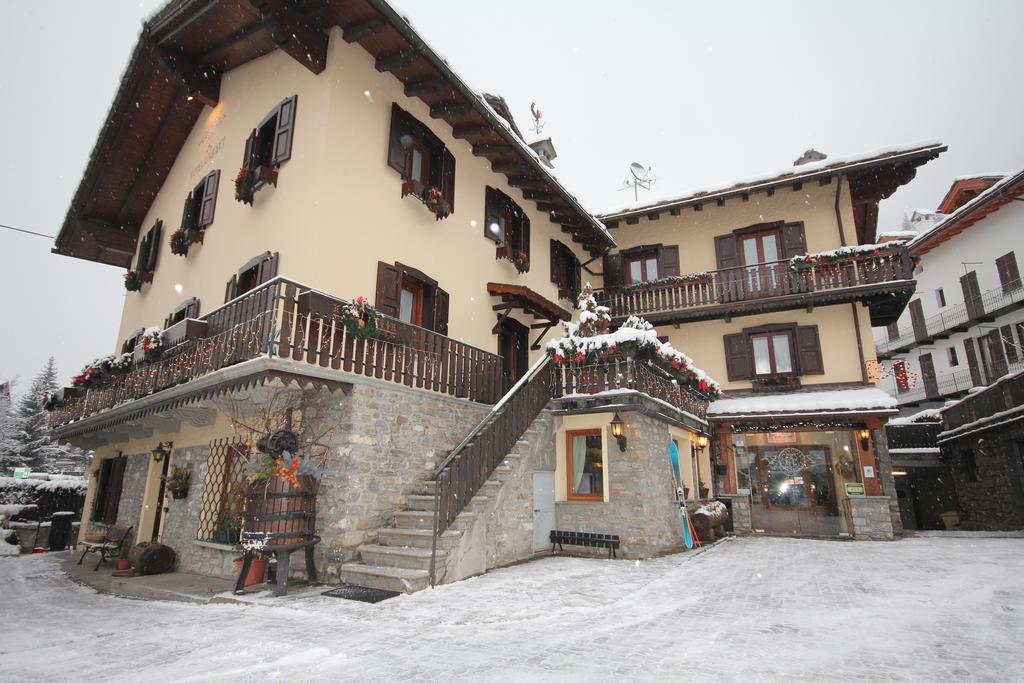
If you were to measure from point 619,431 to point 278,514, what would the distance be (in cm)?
602

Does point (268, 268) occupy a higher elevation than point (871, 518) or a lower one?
higher

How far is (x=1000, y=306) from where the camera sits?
2002 centimetres

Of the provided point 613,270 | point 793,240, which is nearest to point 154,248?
point 613,270

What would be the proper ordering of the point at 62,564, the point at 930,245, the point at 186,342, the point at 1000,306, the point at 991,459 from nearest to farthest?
the point at 186,342 → the point at 62,564 → the point at 991,459 → the point at 1000,306 → the point at 930,245

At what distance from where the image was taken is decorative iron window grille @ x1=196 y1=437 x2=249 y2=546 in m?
8.73

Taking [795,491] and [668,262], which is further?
[668,262]

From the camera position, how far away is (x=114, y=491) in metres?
13.1

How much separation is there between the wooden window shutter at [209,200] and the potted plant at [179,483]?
5.04 m

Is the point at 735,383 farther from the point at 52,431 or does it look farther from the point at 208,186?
the point at 52,431

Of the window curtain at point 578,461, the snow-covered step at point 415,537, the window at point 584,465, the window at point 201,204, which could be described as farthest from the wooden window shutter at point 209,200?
the window curtain at point 578,461

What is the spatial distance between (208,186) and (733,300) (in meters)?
13.6

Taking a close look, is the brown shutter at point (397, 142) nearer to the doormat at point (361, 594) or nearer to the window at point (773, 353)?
the doormat at point (361, 594)

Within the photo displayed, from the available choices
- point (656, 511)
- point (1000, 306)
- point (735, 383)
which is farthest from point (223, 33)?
point (1000, 306)

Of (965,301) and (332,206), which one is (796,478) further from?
(332,206)
